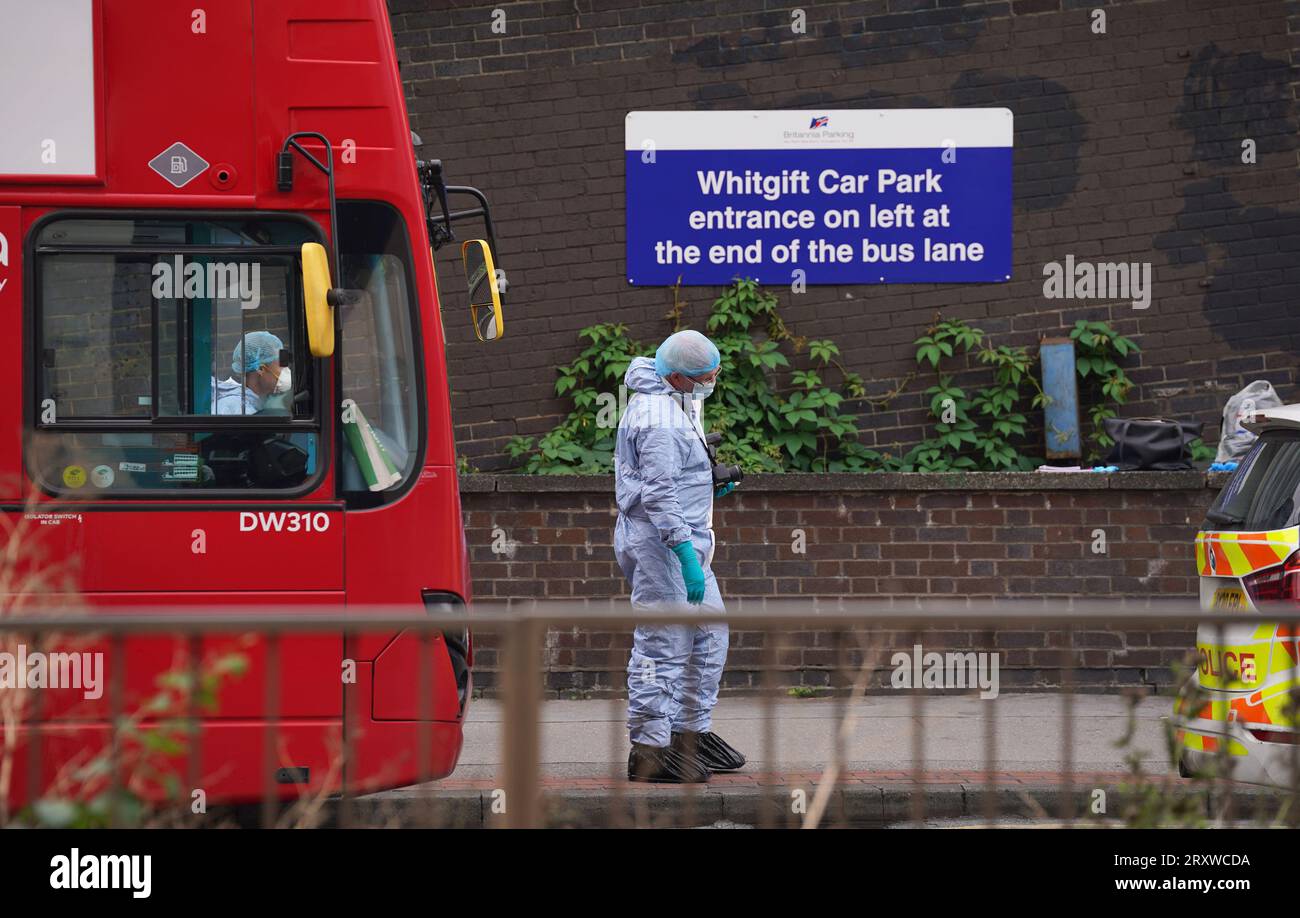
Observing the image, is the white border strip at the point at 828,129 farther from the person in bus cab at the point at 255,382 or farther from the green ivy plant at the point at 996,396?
the person in bus cab at the point at 255,382

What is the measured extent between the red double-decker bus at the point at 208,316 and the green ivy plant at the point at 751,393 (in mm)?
5358

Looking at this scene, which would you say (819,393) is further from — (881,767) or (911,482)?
(881,767)

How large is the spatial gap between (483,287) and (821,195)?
16.1 feet

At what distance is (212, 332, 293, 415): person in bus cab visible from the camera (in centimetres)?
579

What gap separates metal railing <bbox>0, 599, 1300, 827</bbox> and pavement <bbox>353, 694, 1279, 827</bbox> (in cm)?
1

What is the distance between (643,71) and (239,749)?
7862 millimetres

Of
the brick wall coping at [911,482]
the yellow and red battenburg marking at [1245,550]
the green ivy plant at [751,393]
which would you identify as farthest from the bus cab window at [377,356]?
the green ivy plant at [751,393]

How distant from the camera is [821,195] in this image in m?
11.3

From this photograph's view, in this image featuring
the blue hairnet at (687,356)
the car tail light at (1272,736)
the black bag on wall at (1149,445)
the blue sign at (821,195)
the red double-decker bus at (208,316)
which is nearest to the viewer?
the car tail light at (1272,736)

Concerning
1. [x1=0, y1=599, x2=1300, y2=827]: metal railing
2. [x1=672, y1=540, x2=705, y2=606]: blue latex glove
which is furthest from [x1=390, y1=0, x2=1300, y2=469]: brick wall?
[x1=0, y1=599, x2=1300, y2=827]: metal railing

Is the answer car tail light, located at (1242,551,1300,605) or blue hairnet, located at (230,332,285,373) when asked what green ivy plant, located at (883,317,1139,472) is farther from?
blue hairnet, located at (230,332,285,373)

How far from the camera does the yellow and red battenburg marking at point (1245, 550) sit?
5828 mm

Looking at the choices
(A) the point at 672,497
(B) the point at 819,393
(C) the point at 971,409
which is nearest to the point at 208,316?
(A) the point at 672,497
